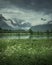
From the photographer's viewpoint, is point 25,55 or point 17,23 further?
point 17,23

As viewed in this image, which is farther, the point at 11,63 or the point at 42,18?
the point at 42,18

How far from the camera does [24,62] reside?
10.8 meters

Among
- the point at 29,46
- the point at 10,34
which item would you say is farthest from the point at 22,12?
the point at 10,34

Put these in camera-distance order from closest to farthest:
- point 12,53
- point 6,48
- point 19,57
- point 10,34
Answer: point 19,57
point 12,53
point 6,48
point 10,34

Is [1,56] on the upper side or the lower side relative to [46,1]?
lower

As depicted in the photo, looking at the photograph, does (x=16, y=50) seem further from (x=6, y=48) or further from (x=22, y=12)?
(x=22, y=12)

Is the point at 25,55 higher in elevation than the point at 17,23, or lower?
lower

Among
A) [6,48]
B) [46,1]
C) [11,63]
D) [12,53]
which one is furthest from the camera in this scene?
[46,1]

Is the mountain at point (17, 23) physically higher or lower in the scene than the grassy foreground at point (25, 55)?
higher

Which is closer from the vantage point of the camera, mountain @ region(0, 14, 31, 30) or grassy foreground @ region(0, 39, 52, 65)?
grassy foreground @ region(0, 39, 52, 65)

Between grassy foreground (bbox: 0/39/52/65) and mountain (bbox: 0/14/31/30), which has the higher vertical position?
mountain (bbox: 0/14/31/30)

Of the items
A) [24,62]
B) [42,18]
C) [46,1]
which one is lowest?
[24,62]

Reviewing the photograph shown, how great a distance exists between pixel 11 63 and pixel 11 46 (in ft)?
13.1

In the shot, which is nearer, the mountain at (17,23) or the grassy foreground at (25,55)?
the grassy foreground at (25,55)
